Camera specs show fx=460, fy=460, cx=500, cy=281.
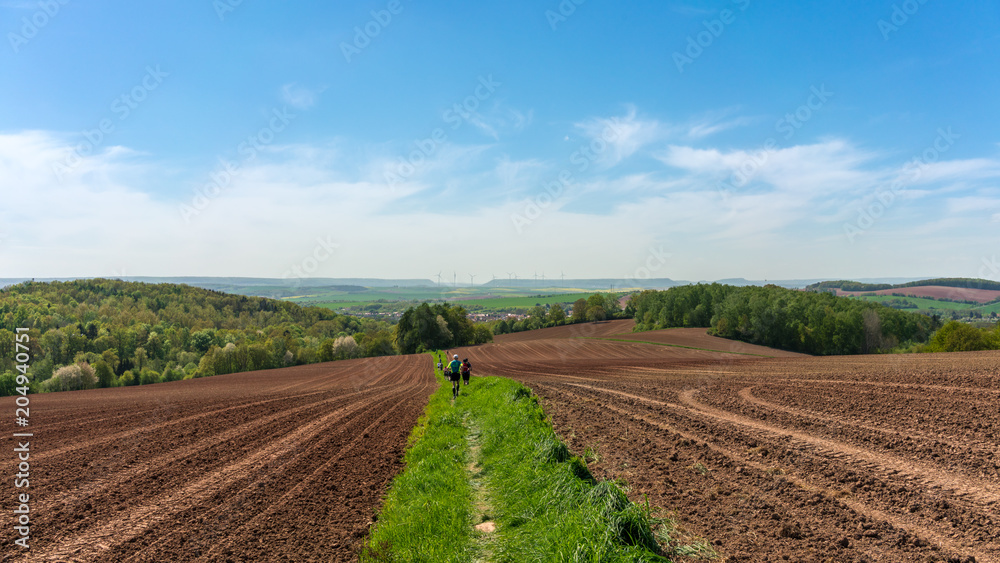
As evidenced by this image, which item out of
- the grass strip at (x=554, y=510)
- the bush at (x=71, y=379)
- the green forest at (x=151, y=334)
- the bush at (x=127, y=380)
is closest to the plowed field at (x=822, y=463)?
the grass strip at (x=554, y=510)

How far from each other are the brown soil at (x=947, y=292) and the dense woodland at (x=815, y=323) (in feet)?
258

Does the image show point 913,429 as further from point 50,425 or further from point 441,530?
point 50,425

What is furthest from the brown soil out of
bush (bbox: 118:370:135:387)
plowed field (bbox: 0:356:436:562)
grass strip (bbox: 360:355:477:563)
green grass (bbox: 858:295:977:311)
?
bush (bbox: 118:370:135:387)

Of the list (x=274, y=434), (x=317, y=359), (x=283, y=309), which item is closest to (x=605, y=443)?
(x=274, y=434)

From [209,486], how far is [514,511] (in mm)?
6947

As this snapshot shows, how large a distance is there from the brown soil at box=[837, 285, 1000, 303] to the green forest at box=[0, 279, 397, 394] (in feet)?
496

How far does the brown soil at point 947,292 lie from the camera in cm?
14425

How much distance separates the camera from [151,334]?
A: 81.6 m

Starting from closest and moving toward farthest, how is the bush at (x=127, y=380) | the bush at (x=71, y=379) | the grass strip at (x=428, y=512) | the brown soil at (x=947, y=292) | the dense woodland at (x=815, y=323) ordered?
the grass strip at (x=428, y=512) < the bush at (x=71, y=379) < the bush at (x=127, y=380) < the dense woodland at (x=815, y=323) < the brown soil at (x=947, y=292)

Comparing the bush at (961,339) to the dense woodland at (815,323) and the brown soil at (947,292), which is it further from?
the brown soil at (947,292)

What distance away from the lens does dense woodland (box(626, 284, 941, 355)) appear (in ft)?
217

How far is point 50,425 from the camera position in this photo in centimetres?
1984

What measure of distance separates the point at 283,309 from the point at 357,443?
437 feet

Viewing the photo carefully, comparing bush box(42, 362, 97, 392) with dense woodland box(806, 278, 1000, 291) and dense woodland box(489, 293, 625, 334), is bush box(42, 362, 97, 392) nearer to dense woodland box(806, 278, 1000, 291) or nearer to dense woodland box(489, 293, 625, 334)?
dense woodland box(489, 293, 625, 334)
